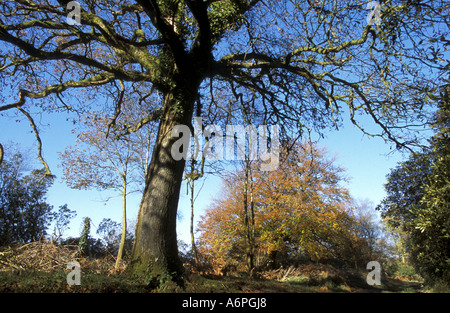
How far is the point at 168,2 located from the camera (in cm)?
573

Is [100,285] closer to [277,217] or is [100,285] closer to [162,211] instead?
[162,211]

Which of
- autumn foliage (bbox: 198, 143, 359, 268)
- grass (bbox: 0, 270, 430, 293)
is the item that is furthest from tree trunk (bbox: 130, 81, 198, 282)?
autumn foliage (bbox: 198, 143, 359, 268)

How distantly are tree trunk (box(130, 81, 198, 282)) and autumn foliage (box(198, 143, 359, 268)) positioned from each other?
7152 mm

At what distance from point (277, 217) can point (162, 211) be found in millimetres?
9197

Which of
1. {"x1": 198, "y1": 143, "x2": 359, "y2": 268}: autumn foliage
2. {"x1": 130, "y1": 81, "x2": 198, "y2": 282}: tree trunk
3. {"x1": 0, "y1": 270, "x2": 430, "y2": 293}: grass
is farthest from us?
{"x1": 198, "y1": 143, "x2": 359, "y2": 268}: autumn foliage

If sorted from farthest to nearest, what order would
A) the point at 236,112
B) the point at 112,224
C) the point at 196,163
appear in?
1. the point at 112,224
2. the point at 236,112
3. the point at 196,163

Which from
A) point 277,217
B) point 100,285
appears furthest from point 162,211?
point 277,217

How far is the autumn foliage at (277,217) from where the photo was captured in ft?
41.1

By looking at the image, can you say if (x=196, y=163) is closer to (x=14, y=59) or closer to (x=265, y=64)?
(x=265, y=64)

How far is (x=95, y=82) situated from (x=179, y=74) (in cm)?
217

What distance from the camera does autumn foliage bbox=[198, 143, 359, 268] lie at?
493 inches

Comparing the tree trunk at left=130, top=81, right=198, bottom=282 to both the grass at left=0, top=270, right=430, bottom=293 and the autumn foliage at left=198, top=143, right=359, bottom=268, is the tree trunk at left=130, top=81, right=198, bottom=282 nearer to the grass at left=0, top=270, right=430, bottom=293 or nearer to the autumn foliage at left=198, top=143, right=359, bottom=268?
the grass at left=0, top=270, right=430, bottom=293

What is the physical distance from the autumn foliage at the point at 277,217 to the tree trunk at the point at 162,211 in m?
7.15
